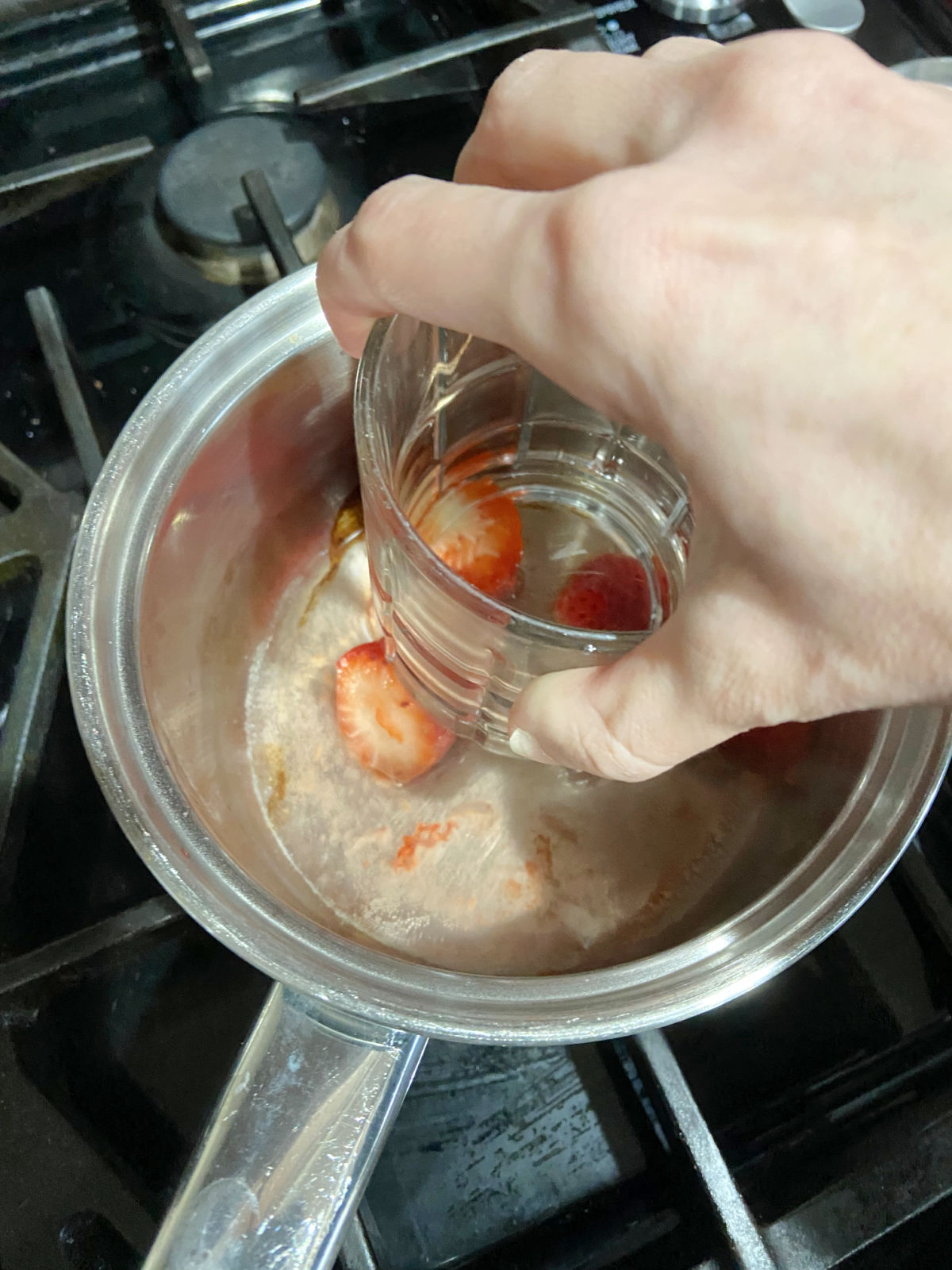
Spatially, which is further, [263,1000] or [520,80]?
[263,1000]

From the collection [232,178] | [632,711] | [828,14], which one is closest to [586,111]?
[632,711]

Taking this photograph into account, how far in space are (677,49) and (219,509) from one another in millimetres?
231

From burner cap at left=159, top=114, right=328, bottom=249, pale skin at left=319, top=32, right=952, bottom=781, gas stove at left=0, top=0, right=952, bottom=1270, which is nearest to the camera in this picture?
pale skin at left=319, top=32, right=952, bottom=781

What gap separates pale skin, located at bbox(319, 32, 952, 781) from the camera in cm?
19

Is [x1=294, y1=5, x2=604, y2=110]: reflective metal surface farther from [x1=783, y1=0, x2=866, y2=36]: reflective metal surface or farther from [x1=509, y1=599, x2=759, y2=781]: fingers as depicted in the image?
[x1=509, y1=599, x2=759, y2=781]: fingers

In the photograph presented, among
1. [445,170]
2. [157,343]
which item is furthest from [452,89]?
[157,343]

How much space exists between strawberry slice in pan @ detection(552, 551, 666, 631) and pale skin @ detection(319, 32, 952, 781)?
6.4 inches

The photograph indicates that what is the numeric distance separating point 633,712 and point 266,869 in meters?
0.17

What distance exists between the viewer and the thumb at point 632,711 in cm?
23

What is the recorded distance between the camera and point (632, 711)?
245mm

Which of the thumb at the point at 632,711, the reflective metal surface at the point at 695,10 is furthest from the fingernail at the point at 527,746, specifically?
the reflective metal surface at the point at 695,10

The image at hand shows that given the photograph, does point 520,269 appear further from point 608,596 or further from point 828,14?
point 828,14

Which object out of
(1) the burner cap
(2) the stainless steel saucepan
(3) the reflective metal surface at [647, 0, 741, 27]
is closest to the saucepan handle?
(2) the stainless steel saucepan

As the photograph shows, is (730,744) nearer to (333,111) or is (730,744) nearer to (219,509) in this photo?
(219,509)
